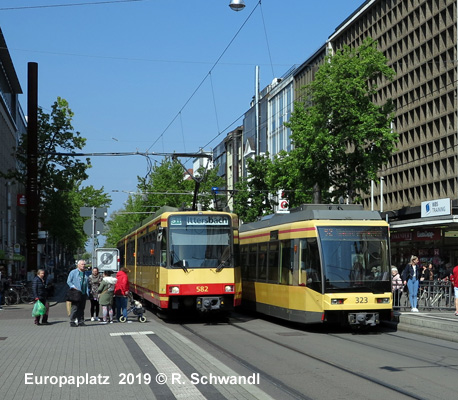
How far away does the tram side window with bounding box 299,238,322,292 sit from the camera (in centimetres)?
1892

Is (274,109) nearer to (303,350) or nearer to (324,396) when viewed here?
(303,350)

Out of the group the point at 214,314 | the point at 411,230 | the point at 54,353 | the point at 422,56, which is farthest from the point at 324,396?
the point at 422,56

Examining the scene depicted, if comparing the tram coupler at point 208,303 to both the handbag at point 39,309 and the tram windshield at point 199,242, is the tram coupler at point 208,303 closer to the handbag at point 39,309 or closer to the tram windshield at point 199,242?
the tram windshield at point 199,242

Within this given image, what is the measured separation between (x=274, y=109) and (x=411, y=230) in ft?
129

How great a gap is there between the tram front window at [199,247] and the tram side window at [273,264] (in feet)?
3.58

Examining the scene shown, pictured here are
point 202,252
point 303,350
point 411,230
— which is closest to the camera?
point 303,350

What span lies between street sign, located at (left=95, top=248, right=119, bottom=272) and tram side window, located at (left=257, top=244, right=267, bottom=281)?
8.99 meters

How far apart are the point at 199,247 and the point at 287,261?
2.71 m

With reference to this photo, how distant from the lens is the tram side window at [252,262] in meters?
24.8

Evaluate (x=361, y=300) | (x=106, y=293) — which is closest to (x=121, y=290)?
(x=106, y=293)

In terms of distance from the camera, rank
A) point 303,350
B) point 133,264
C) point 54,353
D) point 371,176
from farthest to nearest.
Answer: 1. point 371,176
2. point 133,264
3. point 303,350
4. point 54,353

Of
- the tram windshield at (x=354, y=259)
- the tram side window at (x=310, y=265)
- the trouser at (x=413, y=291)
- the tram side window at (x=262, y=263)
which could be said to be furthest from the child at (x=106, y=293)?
the trouser at (x=413, y=291)

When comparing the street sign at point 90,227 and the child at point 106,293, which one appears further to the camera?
the street sign at point 90,227

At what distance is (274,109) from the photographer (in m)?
86.2
